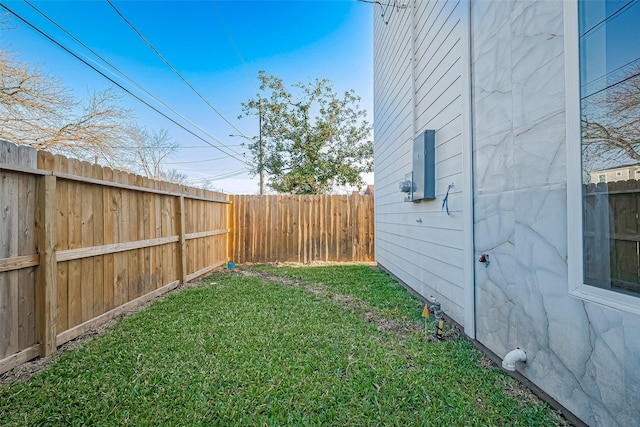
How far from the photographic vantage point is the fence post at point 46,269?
7.27 feet

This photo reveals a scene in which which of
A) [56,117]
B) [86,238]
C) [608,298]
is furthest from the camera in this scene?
[56,117]

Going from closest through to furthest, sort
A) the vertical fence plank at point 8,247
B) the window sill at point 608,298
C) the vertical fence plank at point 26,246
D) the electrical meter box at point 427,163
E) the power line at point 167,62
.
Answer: the window sill at point 608,298
the vertical fence plank at point 8,247
the vertical fence plank at point 26,246
the electrical meter box at point 427,163
the power line at point 167,62

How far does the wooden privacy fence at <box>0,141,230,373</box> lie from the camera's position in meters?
2.05

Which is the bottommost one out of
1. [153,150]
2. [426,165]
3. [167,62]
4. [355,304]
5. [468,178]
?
[355,304]

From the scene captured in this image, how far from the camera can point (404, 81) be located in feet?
14.0

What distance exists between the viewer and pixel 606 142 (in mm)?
1339

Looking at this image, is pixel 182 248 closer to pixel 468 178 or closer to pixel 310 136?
pixel 468 178

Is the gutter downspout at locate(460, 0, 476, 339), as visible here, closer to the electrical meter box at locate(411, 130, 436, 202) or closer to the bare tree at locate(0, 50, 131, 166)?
the electrical meter box at locate(411, 130, 436, 202)

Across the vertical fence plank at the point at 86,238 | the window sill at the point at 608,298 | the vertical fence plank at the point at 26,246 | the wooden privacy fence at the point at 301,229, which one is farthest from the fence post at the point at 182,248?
the window sill at the point at 608,298

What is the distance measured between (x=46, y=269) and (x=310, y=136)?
31.4 feet

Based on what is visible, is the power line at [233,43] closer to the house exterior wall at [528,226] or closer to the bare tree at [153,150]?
the bare tree at [153,150]

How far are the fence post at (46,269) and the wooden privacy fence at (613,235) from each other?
138 inches

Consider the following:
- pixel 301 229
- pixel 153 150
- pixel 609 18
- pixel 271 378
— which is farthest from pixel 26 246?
pixel 153 150

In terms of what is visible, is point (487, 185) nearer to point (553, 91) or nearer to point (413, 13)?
point (553, 91)
